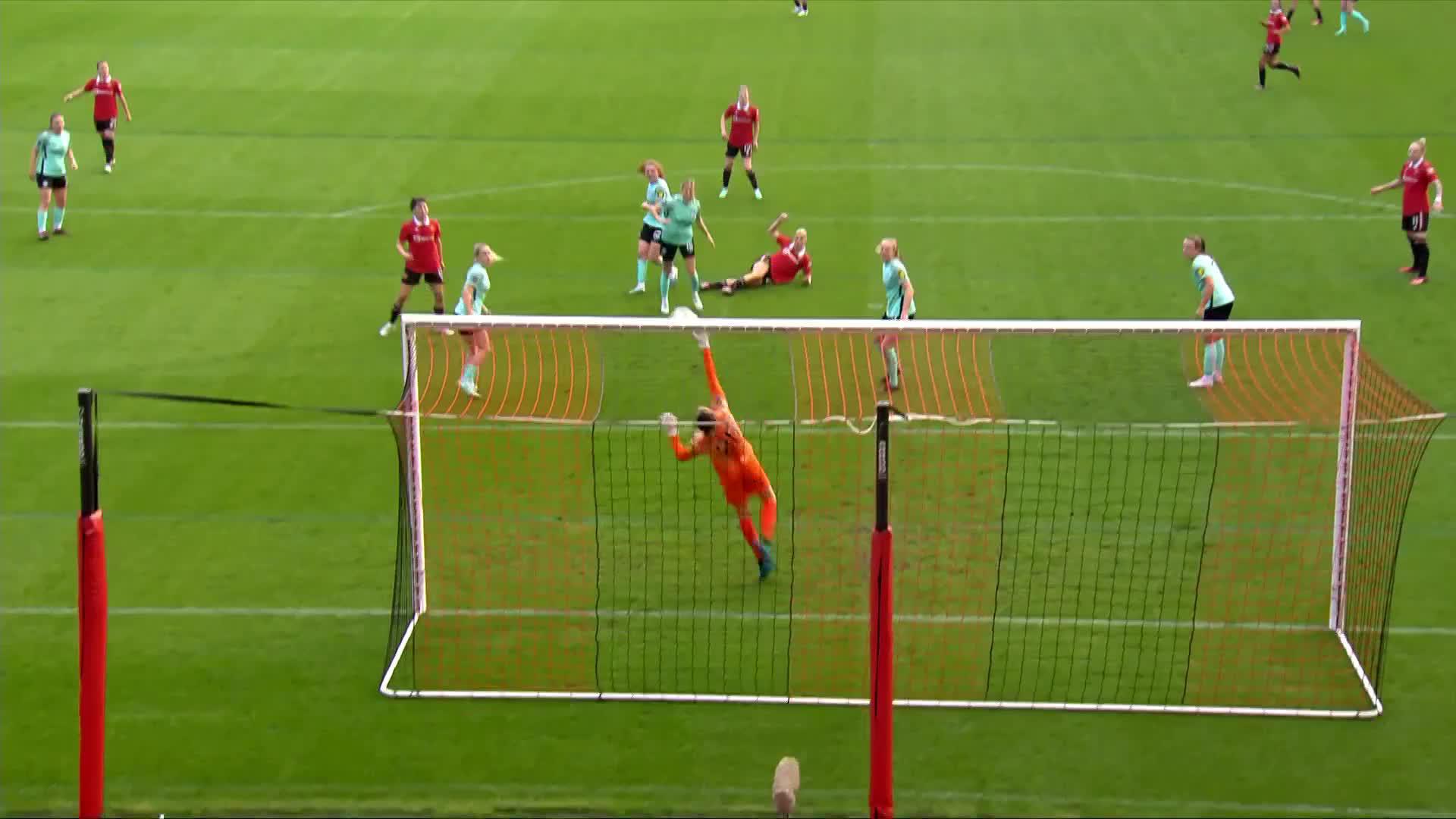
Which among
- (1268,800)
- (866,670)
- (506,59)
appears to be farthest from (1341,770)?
(506,59)

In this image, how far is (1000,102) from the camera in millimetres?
34125

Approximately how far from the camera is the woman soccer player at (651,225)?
23234 mm

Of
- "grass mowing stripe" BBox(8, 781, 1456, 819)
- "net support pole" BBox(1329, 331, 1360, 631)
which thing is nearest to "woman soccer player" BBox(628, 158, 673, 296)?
"net support pole" BBox(1329, 331, 1360, 631)

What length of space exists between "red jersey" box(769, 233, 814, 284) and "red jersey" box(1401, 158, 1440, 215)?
785 cm

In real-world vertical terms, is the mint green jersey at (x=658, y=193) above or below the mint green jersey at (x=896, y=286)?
above

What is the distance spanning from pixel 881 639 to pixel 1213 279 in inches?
403

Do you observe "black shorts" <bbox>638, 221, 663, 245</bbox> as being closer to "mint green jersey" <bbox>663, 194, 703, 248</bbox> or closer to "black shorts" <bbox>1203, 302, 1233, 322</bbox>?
"mint green jersey" <bbox>663, 194, 703, 248</bbox>

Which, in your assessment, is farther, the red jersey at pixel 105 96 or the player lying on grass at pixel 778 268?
the red jersey at pixel 105 96

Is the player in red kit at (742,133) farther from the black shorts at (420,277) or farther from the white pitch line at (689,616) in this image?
the white pitch line at (689,616)

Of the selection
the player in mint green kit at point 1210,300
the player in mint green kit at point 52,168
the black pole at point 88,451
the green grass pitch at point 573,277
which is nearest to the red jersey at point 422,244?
the green grass pitch at point 573,277

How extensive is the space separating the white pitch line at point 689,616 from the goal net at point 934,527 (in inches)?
1.5

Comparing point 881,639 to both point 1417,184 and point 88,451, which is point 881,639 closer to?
point 88,451

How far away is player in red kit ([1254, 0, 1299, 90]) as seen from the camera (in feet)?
109

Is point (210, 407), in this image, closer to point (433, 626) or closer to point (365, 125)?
point (433, 626)
